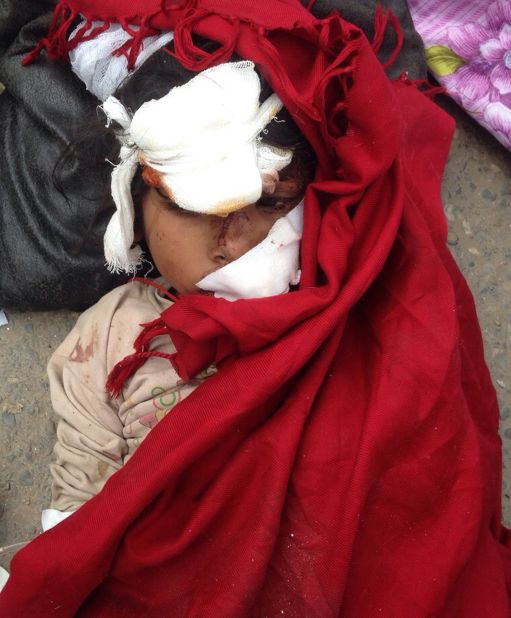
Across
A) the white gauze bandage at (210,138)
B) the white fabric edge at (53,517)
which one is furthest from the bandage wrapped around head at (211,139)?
the white fabric edge at (53,517)

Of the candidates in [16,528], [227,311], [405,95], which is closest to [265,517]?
[227,311]

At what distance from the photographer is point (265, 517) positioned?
1072 millimetres

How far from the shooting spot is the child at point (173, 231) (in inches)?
40.1

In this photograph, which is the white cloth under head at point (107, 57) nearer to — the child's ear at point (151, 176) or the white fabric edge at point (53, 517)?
the child's ear at point (151, 176)

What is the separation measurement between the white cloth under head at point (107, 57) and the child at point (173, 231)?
1.6 inches

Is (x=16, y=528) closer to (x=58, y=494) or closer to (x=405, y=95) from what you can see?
(x=58, y=494)

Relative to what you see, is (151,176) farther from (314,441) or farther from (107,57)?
(314,441)

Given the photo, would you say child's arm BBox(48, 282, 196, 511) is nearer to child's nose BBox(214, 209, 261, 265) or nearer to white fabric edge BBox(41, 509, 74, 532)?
white fabric edge BBox(41, 509, 74, 532)

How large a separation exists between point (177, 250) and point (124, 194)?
121 mm

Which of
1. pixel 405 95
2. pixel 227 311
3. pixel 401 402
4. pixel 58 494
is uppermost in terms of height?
pixel 405 95

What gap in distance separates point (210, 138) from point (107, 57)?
1.07 ft

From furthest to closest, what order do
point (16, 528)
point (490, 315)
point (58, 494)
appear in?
point (490, 315)
point (16, 528)
point (58, 494)

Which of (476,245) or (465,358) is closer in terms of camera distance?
(465,358)

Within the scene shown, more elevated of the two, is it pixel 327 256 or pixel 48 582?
pixel 327 256
